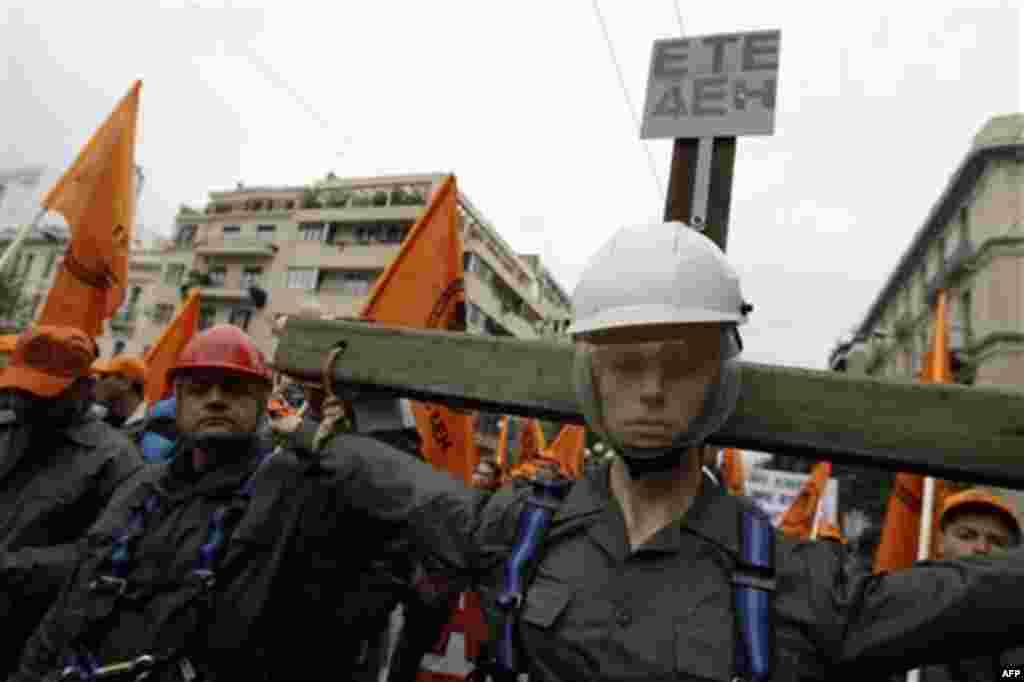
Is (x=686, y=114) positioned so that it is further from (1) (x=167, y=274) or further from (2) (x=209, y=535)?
(1) (x=167, y=274)

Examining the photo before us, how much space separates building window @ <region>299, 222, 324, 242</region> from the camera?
1625 inches

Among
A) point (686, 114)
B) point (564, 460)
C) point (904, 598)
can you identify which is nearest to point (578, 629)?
point (904, 598)

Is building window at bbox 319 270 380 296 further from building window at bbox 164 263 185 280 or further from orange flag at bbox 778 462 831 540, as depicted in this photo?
orange flag at bbox 778 462 831 540

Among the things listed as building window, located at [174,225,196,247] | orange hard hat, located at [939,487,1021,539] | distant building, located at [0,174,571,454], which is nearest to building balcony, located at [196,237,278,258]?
distant building, located at [0,174,571,454]

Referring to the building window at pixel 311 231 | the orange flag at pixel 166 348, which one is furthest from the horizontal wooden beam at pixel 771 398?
the building window at pixel 311 231

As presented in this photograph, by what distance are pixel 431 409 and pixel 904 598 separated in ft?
7.29

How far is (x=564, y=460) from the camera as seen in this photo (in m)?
6.73

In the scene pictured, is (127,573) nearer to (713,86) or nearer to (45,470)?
(45,470)

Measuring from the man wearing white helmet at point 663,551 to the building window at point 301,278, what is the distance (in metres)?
40.7

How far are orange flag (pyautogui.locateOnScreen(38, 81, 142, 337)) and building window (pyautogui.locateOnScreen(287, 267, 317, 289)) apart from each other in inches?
1446

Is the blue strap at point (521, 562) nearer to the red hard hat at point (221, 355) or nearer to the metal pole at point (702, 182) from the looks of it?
the red hard hat at point (221, 355)

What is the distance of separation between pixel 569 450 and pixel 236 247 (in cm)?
4079

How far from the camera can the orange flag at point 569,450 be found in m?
Answer: 6.70

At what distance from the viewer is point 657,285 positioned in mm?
1396
